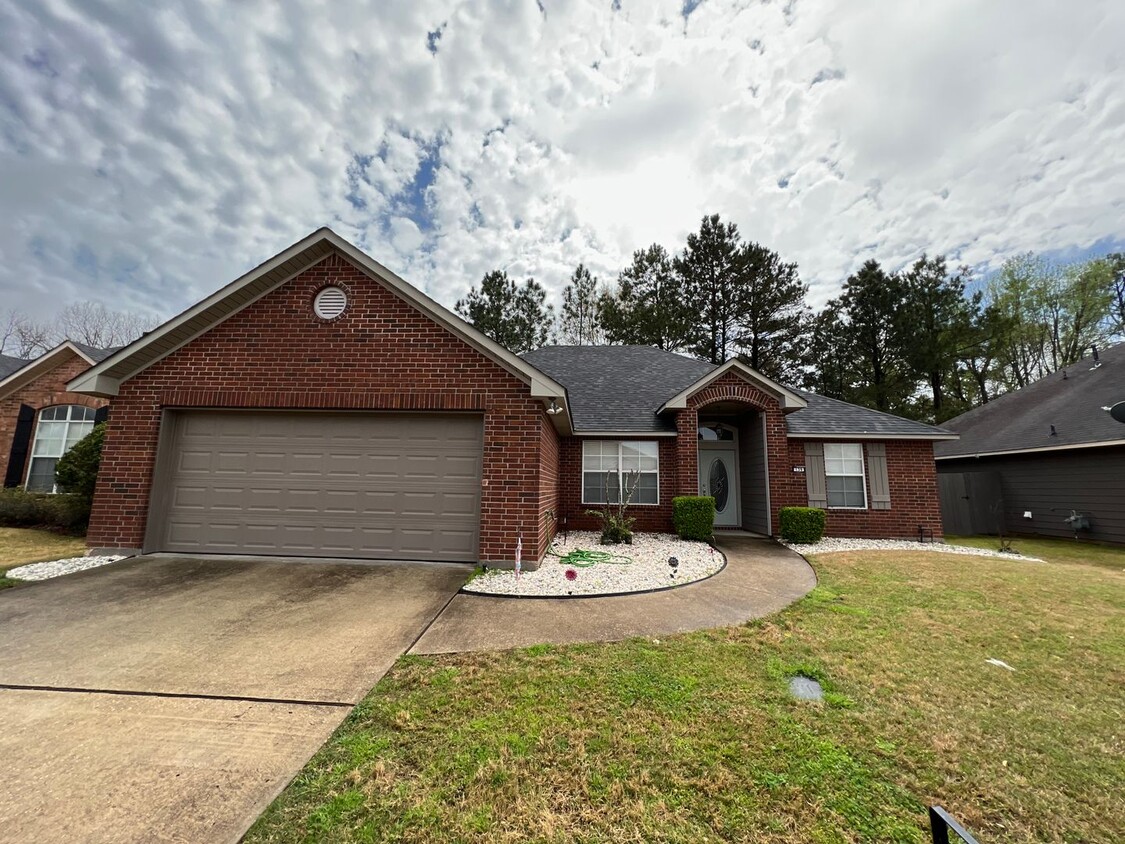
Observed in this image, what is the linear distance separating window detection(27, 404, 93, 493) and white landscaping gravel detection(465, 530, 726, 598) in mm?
14033

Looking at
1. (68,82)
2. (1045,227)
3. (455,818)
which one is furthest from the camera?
(1045,227)

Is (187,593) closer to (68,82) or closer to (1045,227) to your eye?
(68,82)

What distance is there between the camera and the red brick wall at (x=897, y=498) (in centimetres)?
1102

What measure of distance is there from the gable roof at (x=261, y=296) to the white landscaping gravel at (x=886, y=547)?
6.80 meters

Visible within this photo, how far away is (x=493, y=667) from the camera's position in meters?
3.51

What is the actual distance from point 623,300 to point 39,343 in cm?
3596

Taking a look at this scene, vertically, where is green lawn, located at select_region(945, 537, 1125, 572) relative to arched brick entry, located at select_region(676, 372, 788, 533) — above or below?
below

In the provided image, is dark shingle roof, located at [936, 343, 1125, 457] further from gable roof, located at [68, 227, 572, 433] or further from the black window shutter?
the black window shutter

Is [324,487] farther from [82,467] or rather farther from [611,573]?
[82,467]

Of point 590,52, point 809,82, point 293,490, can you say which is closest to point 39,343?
point 293,490

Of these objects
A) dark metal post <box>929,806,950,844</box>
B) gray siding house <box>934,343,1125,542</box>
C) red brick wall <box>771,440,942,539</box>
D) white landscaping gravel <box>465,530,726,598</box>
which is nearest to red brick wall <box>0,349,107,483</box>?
white landscaping gravel <box>465,530,726,598</box>

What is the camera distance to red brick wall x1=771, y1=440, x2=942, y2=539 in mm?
11020

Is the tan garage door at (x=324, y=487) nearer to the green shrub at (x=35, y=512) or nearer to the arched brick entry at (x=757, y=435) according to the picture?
Answer: the green shrub at (x=35, y=512)

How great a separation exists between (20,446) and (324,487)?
478 inches
